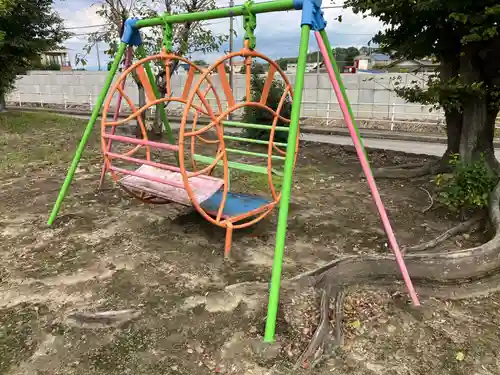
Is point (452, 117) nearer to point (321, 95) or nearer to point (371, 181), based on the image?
point (371, 181)

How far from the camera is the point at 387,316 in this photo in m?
2.65

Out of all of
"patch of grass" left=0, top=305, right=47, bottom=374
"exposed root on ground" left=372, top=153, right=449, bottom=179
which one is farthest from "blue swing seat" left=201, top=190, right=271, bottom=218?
"exposed root on ground" left=372, top=153, right=449, bottom=179

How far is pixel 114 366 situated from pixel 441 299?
2192 mm

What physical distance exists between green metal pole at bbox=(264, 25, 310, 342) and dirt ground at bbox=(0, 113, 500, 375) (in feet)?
0.58

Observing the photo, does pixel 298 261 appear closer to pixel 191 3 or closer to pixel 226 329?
pixel 226 329

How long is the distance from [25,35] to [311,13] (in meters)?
12.1

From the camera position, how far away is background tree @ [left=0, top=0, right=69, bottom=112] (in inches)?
448

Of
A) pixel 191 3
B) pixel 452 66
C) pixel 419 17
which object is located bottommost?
pixel 452 66

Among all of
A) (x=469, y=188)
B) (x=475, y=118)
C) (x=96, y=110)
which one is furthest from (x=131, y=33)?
(x=475, y=118)

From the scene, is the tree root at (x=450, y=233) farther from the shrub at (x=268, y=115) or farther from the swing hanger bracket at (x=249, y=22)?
the shrub at (x=268, y=115)

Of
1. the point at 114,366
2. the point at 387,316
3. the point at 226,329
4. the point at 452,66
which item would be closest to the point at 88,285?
the point at 114,366

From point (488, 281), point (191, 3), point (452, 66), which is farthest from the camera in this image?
point (191, 3)

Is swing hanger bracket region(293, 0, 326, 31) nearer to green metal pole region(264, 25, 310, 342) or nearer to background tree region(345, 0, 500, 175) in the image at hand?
green metal pole region(264, 25, 310, 342)

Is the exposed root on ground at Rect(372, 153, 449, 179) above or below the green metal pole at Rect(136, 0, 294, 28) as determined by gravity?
below
